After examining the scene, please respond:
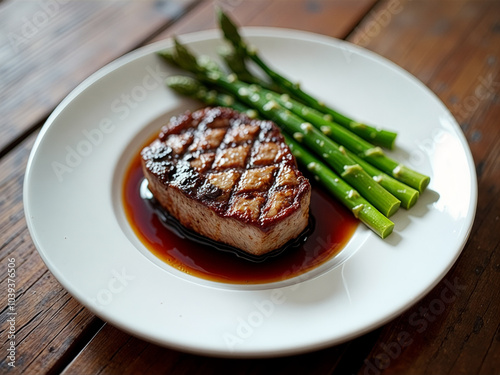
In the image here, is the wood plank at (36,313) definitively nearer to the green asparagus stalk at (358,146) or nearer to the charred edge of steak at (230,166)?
the charred edge of steak at (230,166)

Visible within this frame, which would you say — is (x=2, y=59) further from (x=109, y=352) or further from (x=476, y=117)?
(x=476, y=117)

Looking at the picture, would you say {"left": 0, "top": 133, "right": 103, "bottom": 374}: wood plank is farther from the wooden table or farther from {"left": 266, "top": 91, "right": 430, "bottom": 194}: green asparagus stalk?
{"left": 266, "top": 91, "right": 430, "bottom": 194}: green asparagus stalk

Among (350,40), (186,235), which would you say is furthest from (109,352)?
(350,40)

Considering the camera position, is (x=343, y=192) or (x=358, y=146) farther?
(x=358, y=146)

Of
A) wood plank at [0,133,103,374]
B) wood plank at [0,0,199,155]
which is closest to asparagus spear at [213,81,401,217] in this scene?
wood plank at [0,0,199,155]

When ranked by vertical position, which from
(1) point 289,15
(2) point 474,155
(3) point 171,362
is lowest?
(2) point 474,155

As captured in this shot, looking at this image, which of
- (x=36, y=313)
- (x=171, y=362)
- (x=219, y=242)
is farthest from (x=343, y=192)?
(x=36, y=313)

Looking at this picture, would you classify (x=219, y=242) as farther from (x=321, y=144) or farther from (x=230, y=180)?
(x=321, y=144)
